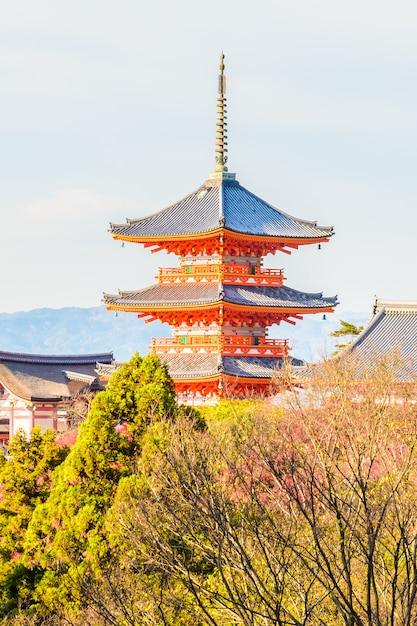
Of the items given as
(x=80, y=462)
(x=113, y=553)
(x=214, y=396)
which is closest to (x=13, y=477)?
(x=80, y=462)

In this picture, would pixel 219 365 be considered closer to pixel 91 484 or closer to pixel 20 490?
pixel 20 490

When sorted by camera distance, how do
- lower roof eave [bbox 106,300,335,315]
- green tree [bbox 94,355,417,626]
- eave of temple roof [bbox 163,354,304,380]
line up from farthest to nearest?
lower roof eave [bbox 106,300,335,315] → eave of temple roof [bbox 163,354,304,380] → green tree [bbox 94,355,417,626]

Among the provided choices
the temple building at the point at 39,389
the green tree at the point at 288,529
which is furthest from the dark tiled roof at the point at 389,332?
the green tree at the point at 288,529

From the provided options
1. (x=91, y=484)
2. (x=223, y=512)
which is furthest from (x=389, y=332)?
(x=223, y=512)

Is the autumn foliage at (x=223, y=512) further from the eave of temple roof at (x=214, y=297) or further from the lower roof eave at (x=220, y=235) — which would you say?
the lower roof eave at (x=220, y=235)

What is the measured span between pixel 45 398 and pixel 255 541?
40.2m

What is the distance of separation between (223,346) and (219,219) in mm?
5231

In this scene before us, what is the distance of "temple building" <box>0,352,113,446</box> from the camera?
60.4 metres

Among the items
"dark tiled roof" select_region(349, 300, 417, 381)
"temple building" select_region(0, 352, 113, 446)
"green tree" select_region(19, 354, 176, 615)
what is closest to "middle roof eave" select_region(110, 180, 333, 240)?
"dark tiled roof" select_region(349, 300, 417, 381)

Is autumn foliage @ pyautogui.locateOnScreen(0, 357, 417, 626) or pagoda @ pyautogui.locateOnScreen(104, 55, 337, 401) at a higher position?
pagoda @ pyautogui.locateOnScreen(104, 55, 337, 401)

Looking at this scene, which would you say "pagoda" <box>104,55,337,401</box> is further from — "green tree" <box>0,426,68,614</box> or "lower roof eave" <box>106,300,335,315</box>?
"green tree" <box>0,426,68,614</box>

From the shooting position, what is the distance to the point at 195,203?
55219 millimetres

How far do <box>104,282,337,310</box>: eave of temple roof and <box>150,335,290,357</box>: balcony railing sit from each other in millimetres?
1625

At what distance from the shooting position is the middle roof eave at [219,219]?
52938 mm
